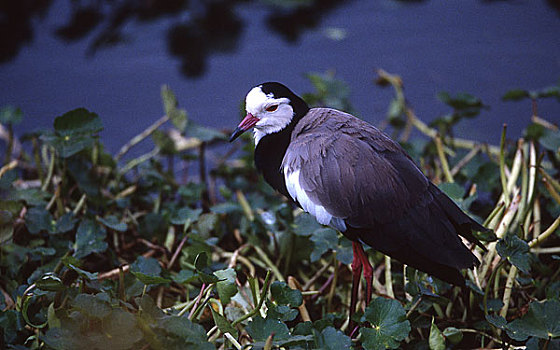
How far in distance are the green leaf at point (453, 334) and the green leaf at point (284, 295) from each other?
0.35m

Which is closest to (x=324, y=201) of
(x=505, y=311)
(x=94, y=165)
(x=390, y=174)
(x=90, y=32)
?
(x=390, y=174)

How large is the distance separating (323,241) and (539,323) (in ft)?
1.95

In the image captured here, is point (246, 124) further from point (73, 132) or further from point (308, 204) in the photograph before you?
point (73, 132)

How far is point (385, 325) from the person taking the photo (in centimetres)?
138

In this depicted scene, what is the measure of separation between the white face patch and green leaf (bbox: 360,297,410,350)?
55cm

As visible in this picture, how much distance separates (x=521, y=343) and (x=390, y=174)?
53cm

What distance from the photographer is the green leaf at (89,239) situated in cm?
169

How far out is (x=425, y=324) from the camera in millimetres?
1486

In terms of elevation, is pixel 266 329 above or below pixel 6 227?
below

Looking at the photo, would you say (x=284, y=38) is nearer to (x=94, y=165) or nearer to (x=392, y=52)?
(x=392, y=52)

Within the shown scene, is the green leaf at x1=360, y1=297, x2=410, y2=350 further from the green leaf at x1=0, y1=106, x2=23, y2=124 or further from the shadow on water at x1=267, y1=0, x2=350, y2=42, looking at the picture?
the shadow on water at x1=267, y1=0, x2=350, y2=42

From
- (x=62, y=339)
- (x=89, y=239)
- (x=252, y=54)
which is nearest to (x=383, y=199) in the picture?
(x=62, y=339)

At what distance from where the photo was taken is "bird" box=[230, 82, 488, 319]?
136 centimetres

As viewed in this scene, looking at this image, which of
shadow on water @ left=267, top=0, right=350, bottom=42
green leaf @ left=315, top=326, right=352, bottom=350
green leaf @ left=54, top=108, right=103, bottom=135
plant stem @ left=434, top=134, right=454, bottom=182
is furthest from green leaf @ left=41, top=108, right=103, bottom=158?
shadow on water @ left=267, top=0, right=350, bottom=42
